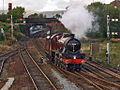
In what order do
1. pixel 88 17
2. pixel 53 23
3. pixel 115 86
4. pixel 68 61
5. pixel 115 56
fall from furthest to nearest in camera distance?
pixel 53 23, pixel 115 56, pixel 88 17, pixel 68 61, pixel 115 86

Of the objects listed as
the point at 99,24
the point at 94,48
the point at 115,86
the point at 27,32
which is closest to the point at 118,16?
the point at 99,24

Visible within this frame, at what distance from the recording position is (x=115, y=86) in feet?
43.3

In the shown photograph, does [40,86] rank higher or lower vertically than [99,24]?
lower

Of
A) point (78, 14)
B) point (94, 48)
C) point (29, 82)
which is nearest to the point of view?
point (29, 82)

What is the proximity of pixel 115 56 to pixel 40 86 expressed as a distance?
14963 mm

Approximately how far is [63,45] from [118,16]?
24.9 m

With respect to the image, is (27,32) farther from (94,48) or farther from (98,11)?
(94,48)

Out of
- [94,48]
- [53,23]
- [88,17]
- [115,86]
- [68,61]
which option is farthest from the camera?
[53,23]

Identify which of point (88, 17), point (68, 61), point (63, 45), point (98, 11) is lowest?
point (68, 61)

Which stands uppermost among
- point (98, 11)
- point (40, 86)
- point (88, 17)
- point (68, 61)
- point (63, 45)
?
point (98, 11)

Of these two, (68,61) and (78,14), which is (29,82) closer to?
(68,61)

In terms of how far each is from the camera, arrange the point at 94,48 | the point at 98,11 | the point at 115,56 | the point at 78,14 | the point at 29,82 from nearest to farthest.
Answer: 1. the point at 29,82
2. the point at 78,14
3. the point at 115,56
4. the point at 94,48
5. the point at 98,11

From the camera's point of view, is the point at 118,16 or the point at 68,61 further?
the point at 118,16

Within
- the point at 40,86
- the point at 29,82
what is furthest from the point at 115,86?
the point at 29,82
